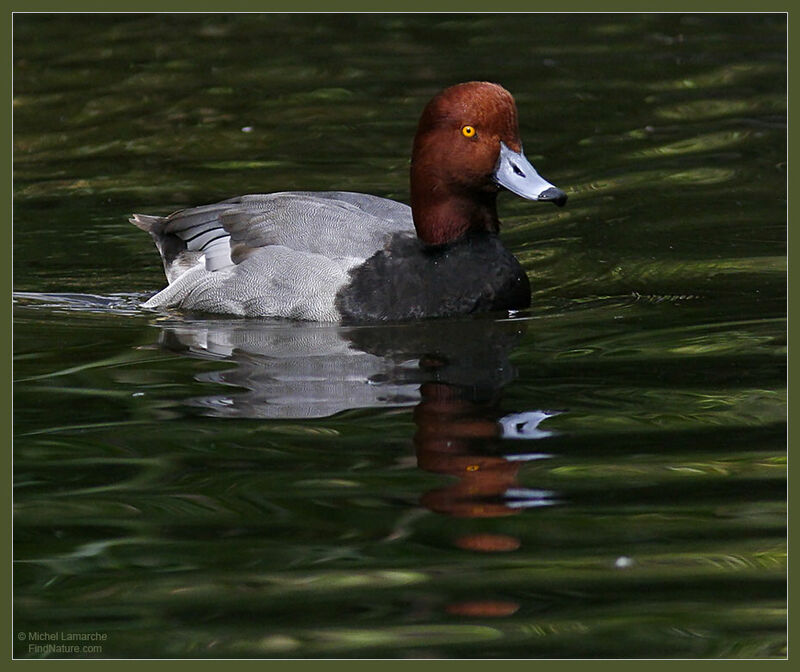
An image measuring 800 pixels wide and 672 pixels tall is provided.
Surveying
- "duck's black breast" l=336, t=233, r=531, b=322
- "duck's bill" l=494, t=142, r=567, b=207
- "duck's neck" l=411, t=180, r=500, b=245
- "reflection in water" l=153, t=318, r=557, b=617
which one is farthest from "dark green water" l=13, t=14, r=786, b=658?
"duck's bill" l=494, t=142, r=567, b=207

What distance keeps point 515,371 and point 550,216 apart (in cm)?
359

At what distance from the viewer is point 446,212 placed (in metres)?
8.75

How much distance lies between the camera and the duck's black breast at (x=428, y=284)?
8.51 metres

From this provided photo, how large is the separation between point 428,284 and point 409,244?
304 mm

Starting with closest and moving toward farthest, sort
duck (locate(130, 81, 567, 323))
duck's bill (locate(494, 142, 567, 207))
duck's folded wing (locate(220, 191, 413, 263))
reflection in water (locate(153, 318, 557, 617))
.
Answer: reflection in water (locate(153, 318, 557, 617))
duck's bill (locate(494, 142, 567, 207))
duck (locate(130, 81, 567, 323))
duck's folded wing (locate(220, 191, 413, 263))

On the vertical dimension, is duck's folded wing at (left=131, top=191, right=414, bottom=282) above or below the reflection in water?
above

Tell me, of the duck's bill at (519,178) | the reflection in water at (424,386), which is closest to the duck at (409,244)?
the duck's bill at (519,178)

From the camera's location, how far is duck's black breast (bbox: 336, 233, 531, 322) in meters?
8.51

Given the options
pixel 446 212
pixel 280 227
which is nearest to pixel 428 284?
pixel 446 212

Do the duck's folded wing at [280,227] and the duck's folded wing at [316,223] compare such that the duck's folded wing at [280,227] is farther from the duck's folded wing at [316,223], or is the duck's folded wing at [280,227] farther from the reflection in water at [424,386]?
the reflection in water at [424,386]

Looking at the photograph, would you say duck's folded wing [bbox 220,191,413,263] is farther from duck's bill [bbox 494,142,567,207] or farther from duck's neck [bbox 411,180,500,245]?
duck's bill [bbox 494,142,567,207]

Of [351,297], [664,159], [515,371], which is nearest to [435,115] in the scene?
[351,297]

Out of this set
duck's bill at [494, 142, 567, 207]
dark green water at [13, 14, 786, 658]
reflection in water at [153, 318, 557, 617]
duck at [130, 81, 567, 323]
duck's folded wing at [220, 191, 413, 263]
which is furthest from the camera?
duck's folded wing at [220, 191, 413, 263]

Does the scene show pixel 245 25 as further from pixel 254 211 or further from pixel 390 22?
pixel 254 211
